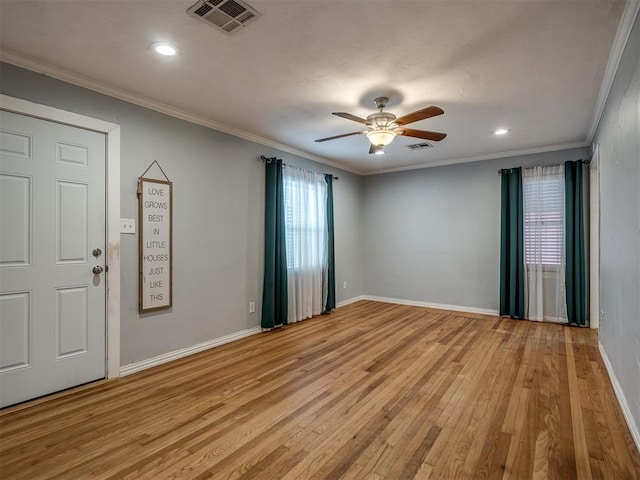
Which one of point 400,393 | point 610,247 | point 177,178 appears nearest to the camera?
point 400,393

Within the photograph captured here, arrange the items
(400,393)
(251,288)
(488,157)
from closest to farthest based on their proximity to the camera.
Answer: (400,393)
(251,288)
(488,157)

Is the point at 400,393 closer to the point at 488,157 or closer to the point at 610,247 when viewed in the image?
the point at 610,247

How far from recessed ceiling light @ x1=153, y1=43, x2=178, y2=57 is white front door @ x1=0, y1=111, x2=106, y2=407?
1033 mm

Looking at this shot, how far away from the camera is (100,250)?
292 centimetres

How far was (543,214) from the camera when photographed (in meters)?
4.89

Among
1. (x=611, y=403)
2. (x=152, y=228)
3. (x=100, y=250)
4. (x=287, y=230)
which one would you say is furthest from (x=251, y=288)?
(x=611, y=403)

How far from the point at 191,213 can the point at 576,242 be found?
16.4ft

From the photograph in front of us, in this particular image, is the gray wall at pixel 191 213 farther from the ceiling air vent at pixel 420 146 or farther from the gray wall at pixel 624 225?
the gray wall at pixel 624 225

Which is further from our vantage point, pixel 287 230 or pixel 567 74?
pixel 287 230

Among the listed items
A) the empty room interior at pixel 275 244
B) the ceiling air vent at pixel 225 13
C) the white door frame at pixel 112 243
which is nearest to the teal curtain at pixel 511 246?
the empty room interior at pixel 275 244

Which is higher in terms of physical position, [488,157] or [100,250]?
[488,157]

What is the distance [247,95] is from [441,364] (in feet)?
10.4

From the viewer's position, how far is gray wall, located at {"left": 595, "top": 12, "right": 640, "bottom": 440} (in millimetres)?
1988

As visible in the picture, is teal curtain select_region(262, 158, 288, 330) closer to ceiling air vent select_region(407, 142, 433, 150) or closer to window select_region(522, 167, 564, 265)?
ceiling air vent select_region(407, 142, 433, 150)
